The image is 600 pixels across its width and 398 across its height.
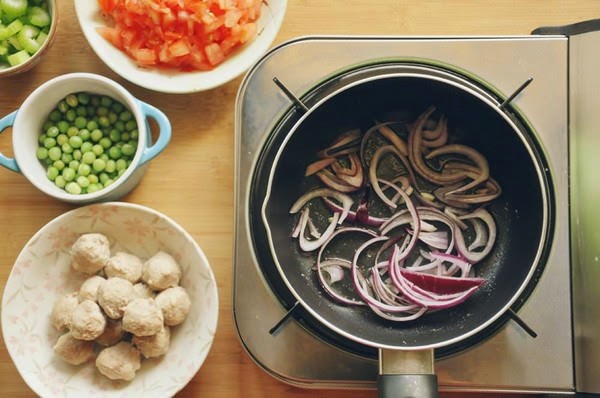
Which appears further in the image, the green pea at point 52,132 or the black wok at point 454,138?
the green pea at point 52,132

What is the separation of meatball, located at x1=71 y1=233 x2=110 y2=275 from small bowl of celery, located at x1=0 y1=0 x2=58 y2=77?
1.01 ft

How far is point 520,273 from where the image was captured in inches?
43.9

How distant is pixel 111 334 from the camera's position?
117 cm

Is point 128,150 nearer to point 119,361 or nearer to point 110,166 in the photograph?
point 110,166

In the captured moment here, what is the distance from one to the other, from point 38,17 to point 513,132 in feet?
2.62

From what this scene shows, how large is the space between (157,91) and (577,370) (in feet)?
2.71

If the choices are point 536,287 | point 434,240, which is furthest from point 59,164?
point 536,287

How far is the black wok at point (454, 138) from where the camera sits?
1099 millimetres

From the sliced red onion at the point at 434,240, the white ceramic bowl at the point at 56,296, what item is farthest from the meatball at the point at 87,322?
the sliced red onion at the point at 434,240

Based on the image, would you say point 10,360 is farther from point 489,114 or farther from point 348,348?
point 489,114

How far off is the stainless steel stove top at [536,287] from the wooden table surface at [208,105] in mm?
64

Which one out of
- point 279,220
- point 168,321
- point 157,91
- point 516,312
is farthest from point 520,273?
point 157,91

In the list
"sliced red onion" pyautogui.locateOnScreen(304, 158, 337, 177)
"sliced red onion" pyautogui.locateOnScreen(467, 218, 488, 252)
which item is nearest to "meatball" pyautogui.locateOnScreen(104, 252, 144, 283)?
"sliced red onion" pyautogui.locateOnScreen(304, 158, 337, 177)

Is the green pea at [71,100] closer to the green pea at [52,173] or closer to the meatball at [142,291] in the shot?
the green pea at [52,173]
